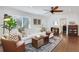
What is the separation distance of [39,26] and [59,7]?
45 centimetres

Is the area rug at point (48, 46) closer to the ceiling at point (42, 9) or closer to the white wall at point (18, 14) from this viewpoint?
the white wall at point (18, 14)

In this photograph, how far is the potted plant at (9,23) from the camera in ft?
6.15

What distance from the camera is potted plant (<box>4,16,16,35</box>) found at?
1.88 m

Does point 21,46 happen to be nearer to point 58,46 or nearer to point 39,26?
point 39,26

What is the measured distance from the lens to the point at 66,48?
1.98 meters

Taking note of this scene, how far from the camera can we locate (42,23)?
6.58 ft

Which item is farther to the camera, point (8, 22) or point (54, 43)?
point (54, 43)

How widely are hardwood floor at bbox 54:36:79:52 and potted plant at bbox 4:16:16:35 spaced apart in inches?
31.5

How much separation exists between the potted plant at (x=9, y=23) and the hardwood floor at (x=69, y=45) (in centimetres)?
80

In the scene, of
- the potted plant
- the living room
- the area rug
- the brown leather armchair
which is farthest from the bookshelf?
the potted plant

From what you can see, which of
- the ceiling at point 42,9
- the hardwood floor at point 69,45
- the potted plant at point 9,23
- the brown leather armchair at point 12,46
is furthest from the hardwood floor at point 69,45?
the potted plant at point 9,23

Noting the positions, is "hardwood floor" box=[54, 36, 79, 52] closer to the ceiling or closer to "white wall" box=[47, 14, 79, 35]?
"white wall" box=[47, 14, 79, 35]

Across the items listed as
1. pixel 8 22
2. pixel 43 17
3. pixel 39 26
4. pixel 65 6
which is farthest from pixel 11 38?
pixel 65 6
